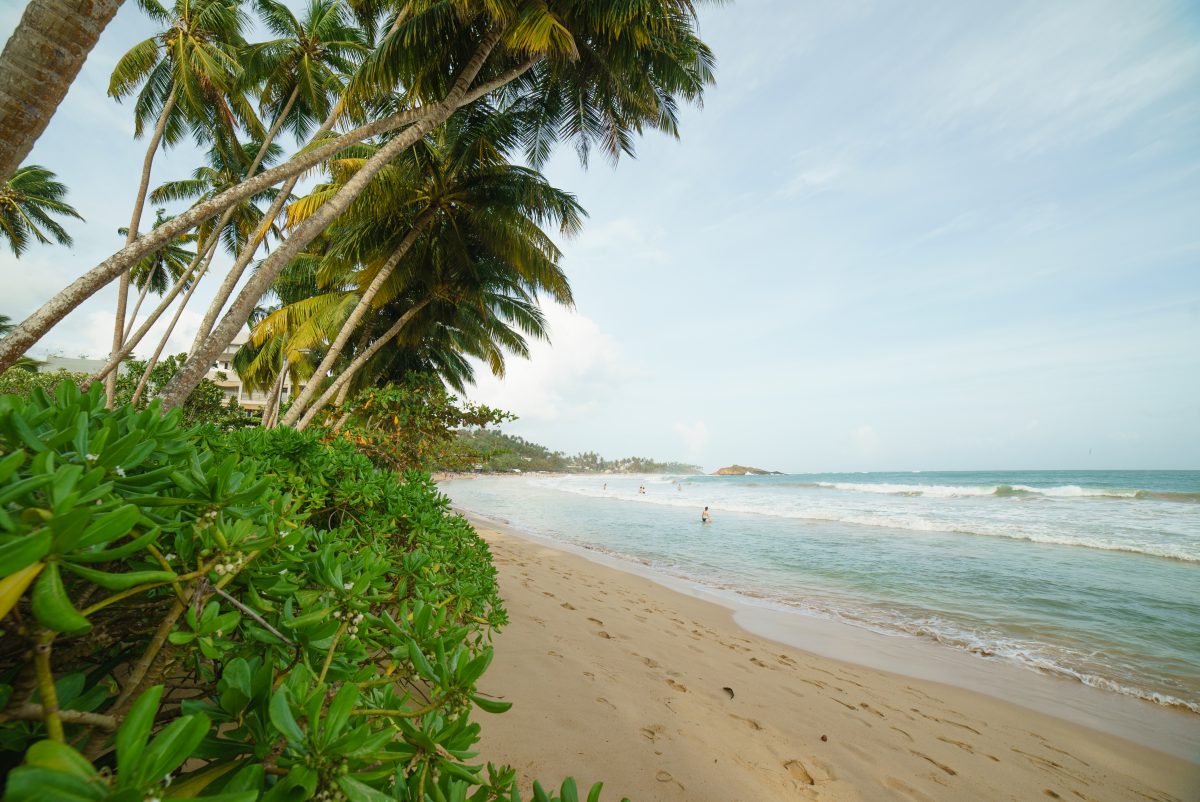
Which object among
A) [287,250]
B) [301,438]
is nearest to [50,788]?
[301,438]

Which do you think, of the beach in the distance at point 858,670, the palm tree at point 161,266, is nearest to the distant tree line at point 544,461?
the palm tree at point 161,266

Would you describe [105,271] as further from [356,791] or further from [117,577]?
[356,791]

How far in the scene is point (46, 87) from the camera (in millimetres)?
3096

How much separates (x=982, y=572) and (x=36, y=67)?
1514 cm

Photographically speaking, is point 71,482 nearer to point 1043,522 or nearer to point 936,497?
point 1043,522

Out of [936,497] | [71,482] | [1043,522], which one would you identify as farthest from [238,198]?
[936,497]

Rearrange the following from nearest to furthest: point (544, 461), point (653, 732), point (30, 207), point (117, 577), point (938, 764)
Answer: point (117, 577) < point (653, 732) < point (938, 764) < point (30, 207) < point (544, 461)

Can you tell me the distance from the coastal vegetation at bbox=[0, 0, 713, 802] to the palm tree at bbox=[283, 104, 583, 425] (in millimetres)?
61

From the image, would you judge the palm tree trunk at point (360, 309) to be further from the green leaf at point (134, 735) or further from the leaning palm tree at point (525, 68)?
the green leaf at point (134, 735)

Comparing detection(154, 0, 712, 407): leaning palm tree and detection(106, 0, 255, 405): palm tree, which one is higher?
detection(106, 0, 255, 405): palm tree

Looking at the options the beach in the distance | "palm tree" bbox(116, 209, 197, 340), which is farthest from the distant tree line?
the beach in the distance

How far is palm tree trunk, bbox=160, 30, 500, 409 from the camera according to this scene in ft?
16.0

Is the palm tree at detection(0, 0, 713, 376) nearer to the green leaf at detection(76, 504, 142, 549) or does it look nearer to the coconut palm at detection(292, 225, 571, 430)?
the coconut palm at detection(292, 225, 571, 430)

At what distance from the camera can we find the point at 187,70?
9.53 m
